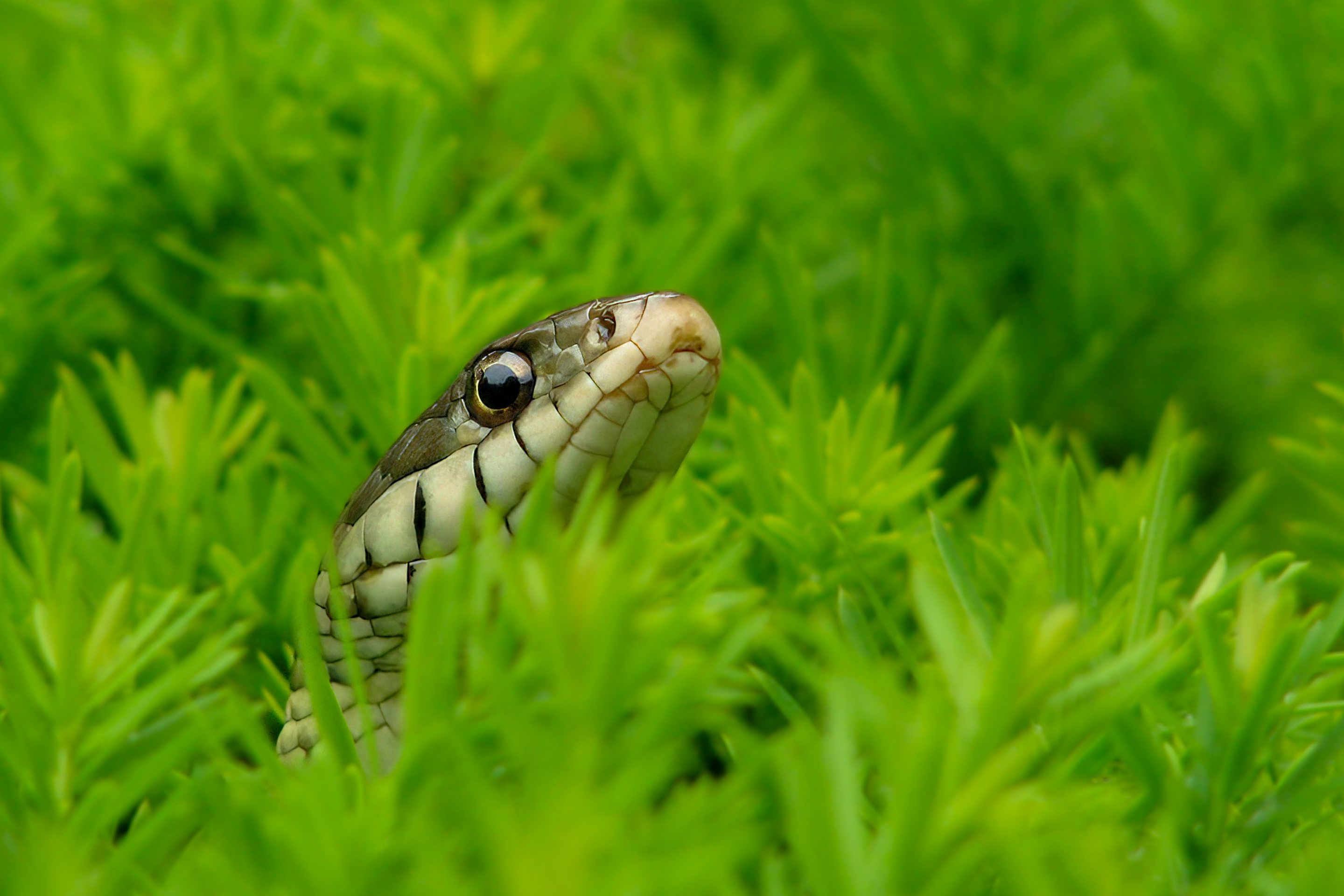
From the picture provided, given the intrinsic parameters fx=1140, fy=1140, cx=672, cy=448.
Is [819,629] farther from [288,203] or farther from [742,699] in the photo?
[288,203]

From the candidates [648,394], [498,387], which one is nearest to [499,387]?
[498,387]

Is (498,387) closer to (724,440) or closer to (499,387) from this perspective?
(499,387)

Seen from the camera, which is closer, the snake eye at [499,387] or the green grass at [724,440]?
the green grass at [724,440]

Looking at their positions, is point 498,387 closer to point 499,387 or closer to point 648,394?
point 499,387

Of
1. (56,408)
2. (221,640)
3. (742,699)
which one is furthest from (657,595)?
(56,408)
